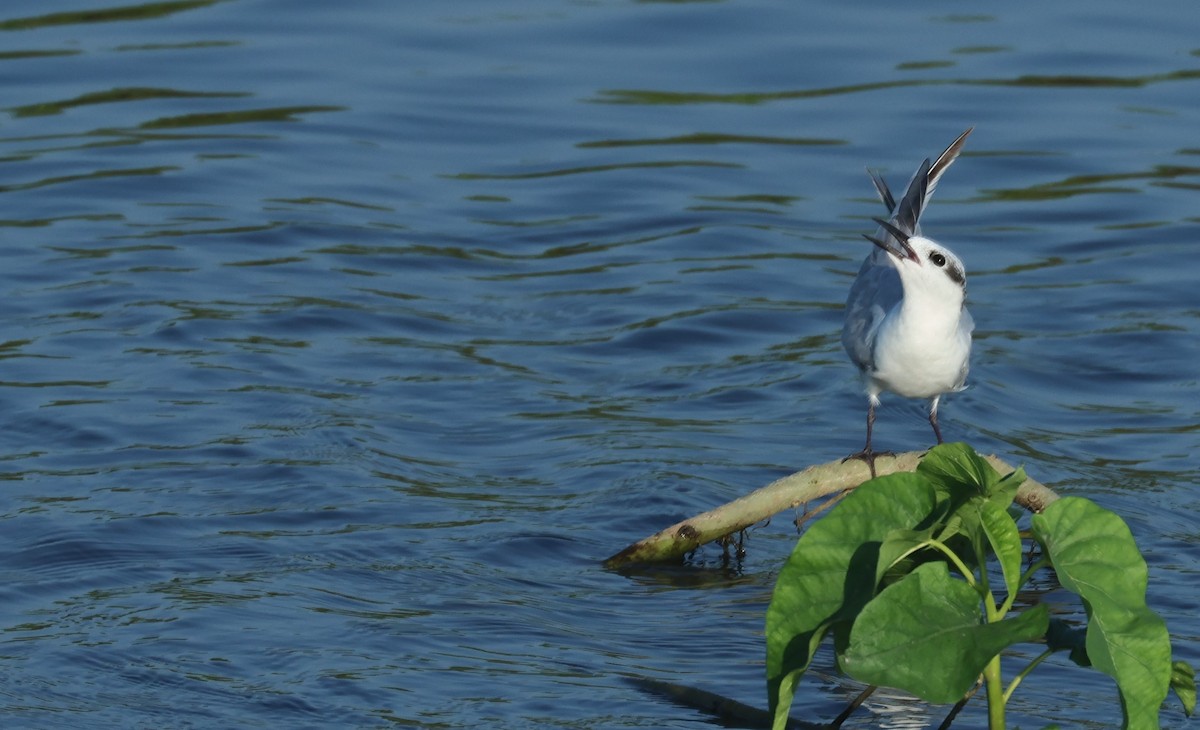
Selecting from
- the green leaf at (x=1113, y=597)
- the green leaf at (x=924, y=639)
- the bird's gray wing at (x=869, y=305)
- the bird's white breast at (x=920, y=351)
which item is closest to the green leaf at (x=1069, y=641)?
the green leaf at (x=1113, y=597)

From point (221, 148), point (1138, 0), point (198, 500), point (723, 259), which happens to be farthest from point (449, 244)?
point (1138, 0)

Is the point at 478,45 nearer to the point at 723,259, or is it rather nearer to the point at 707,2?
the point at 707,2

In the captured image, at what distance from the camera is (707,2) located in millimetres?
18938

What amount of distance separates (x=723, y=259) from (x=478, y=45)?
5.24m

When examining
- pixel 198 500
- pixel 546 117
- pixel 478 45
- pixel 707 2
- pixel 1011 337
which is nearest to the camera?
pixel 198 500

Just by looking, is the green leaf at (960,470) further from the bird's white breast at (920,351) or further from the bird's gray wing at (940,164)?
the bird's gray wing at (940,164)

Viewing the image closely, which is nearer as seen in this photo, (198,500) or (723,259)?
(198,500)

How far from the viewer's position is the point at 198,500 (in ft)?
29.6

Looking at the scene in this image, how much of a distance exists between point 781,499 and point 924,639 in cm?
284

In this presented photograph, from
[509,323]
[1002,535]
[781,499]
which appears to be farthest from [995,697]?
[509,323]

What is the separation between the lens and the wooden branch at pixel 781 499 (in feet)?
24.9

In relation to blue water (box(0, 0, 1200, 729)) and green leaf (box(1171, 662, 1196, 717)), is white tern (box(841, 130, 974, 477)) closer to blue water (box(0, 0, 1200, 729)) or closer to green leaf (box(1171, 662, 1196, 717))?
blue water (box(0, 0, 1200, 729))

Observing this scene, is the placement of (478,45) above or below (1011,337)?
above

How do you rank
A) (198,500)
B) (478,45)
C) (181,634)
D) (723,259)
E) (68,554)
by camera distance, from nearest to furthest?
(181,634) → (68,554) → (198,500) → (723,259) → (478,45)
